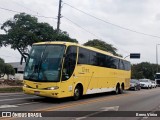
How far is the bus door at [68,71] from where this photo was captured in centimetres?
1864

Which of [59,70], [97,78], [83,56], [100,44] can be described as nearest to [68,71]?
[59,70]

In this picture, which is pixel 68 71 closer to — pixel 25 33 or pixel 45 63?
pixel 45 63

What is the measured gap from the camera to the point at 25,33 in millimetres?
37344

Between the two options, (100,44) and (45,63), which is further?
(100,44)

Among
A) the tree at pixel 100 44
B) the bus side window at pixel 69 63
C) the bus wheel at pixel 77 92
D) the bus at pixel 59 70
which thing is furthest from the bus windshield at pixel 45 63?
the tree at pixel 100 44

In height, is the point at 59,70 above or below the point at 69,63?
below

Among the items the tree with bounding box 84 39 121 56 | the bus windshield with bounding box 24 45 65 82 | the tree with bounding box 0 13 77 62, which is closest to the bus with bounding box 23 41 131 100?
the bus windshield with bounding box 24 45 65 82

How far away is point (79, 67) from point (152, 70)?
104893 mm

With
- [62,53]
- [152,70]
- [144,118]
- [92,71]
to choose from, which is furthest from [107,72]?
[152,70]

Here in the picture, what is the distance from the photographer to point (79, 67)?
20609 millimetres

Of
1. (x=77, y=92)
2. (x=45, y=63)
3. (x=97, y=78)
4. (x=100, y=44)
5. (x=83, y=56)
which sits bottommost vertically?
(x=77, y=92)

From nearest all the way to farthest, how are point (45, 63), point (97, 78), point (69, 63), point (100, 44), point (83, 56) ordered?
point (45, 63), point (69, 63), point (83, 56), point (97, 78), point (100, 44)

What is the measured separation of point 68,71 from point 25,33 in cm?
1926

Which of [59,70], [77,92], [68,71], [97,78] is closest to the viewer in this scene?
[59,70]
